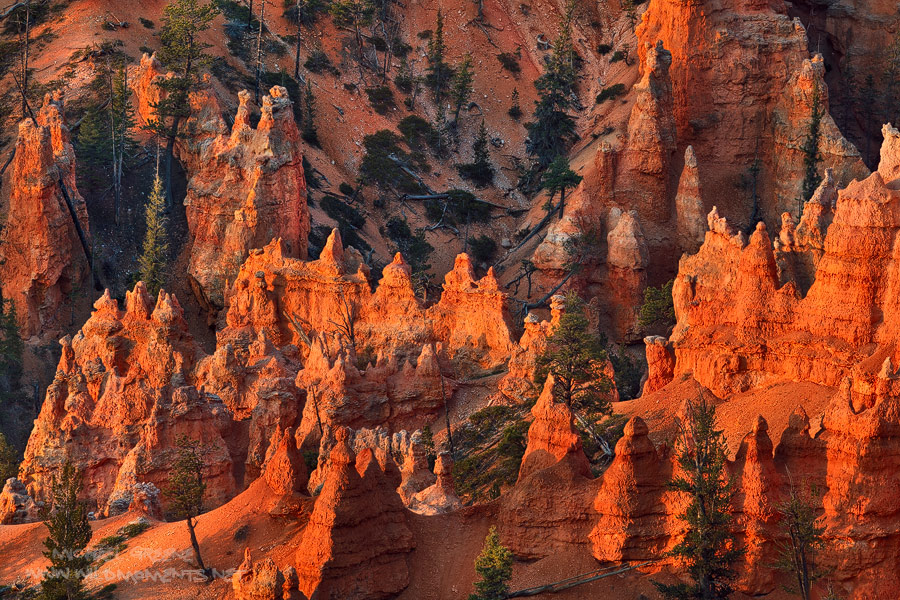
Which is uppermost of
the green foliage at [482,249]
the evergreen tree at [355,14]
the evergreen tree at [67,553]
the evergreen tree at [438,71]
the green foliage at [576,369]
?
the evergreen tree at [355,14]

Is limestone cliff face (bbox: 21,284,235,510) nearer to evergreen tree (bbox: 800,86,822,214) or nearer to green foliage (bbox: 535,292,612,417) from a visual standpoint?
green foliage (bbox: 535,292,612,417)

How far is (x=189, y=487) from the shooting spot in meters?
49.8

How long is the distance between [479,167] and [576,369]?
136 feet

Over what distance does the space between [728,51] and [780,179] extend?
6.84m

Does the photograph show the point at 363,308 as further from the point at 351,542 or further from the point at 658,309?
the point at 351,542

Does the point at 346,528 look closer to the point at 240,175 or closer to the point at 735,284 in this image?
the point at 735,284

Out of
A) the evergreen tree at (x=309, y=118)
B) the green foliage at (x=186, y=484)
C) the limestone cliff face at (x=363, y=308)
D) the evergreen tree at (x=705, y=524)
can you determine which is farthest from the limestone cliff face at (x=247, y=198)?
the evergreen tree at (x=705, y=524)

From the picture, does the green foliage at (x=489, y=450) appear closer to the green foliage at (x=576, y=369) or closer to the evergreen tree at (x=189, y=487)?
the green foliage at (x=576, y=369)

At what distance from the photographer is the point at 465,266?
70750 millimetres

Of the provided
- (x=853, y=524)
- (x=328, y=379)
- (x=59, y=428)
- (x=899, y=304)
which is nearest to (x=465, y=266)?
(x=328, y=379)

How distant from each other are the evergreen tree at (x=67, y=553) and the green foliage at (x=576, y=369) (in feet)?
51.3

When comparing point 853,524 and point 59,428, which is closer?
point 853,524

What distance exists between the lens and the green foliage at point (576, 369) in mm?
55125

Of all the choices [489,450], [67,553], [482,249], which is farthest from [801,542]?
[482,249]
